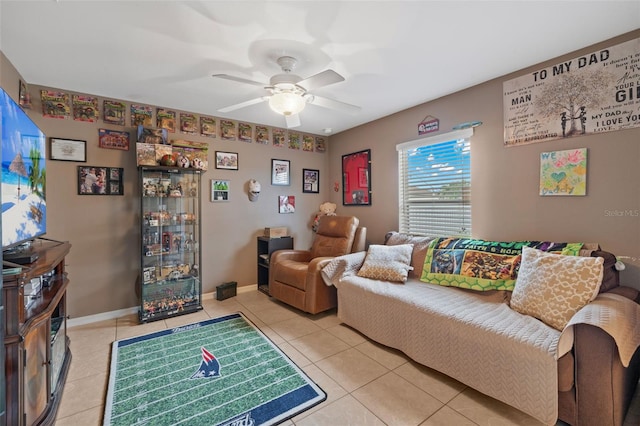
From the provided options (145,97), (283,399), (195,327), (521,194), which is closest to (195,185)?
(145,97)

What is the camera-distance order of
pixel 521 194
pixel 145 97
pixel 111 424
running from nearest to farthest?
pixel 111 424 < pixel 521 194 < pixel 145 97

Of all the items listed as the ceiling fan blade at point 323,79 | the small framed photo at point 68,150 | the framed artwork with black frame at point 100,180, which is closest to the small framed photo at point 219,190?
the framed artwork with black frame at point 100,180

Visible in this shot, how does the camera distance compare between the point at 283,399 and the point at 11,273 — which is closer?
the point at 11,273

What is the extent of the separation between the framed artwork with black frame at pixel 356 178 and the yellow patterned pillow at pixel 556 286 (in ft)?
7.16

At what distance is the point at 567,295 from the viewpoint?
170cm

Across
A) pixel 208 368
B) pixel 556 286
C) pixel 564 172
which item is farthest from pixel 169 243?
pixel 564 172

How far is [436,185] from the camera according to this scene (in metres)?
3.12

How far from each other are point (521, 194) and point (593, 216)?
19.5 inches

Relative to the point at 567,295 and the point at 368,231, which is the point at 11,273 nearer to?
the point at 567,295

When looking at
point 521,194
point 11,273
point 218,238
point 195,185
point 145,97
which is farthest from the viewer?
point 218,238

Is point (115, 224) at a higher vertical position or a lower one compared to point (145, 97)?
lower

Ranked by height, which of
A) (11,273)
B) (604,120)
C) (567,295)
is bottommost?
(567,295)

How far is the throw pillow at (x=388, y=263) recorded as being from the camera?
2650 millimetres

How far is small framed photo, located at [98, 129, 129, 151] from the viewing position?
2928 mm
